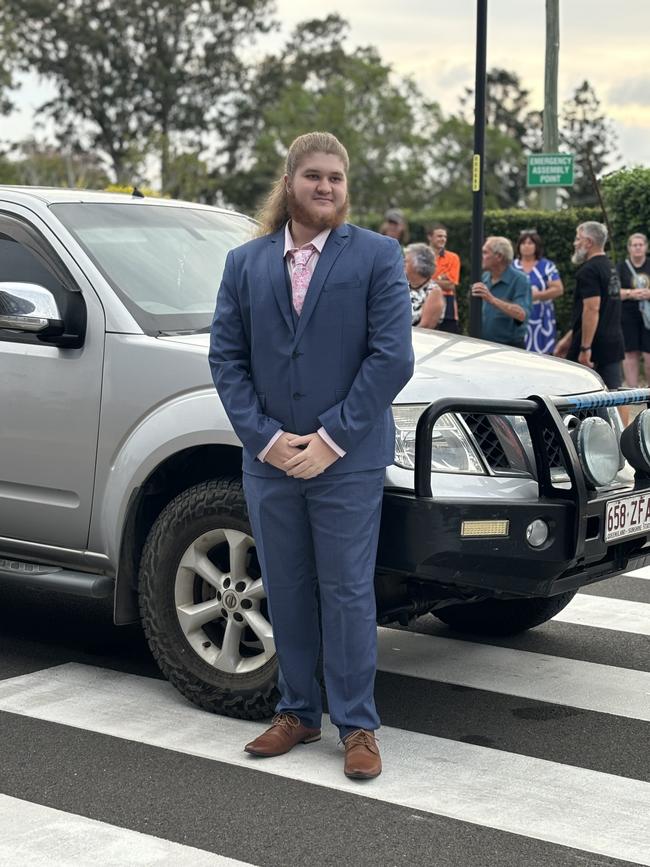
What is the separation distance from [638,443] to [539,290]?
765cm

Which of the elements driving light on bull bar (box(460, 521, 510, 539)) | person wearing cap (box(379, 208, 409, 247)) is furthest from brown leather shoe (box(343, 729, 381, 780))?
person wearing cap (box(379, 208, 409, 247))

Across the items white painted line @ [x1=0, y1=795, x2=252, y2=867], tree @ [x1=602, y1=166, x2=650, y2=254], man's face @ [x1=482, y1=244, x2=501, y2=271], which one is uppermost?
tree @ [x1=602, y1=166, x2=650, y2=254]

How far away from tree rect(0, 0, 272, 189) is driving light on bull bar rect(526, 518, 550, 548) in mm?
51199

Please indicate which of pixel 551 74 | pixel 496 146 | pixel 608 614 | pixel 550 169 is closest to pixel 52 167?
pixel 496 146

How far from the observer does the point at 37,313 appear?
16.7 ft

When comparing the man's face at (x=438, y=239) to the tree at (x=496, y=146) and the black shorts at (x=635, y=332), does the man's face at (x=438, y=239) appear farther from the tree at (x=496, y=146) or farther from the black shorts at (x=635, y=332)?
the tree at (x=496, y=146)

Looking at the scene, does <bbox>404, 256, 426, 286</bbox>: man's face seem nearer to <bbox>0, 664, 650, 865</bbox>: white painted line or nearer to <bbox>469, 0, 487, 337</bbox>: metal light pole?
<bbox>469, 0, 487, 337</bbox>: metal light pole

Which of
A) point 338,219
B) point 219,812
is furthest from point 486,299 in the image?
point 219,812

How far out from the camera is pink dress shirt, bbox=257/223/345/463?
13.4 ft

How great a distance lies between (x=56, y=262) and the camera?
17.3 feet

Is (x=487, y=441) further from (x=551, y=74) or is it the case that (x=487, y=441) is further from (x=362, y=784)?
(x=551, y=74)

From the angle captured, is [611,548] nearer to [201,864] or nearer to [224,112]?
[201,864]

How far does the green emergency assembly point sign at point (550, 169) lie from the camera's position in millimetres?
15531

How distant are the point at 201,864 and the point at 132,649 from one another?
90.8 inches
